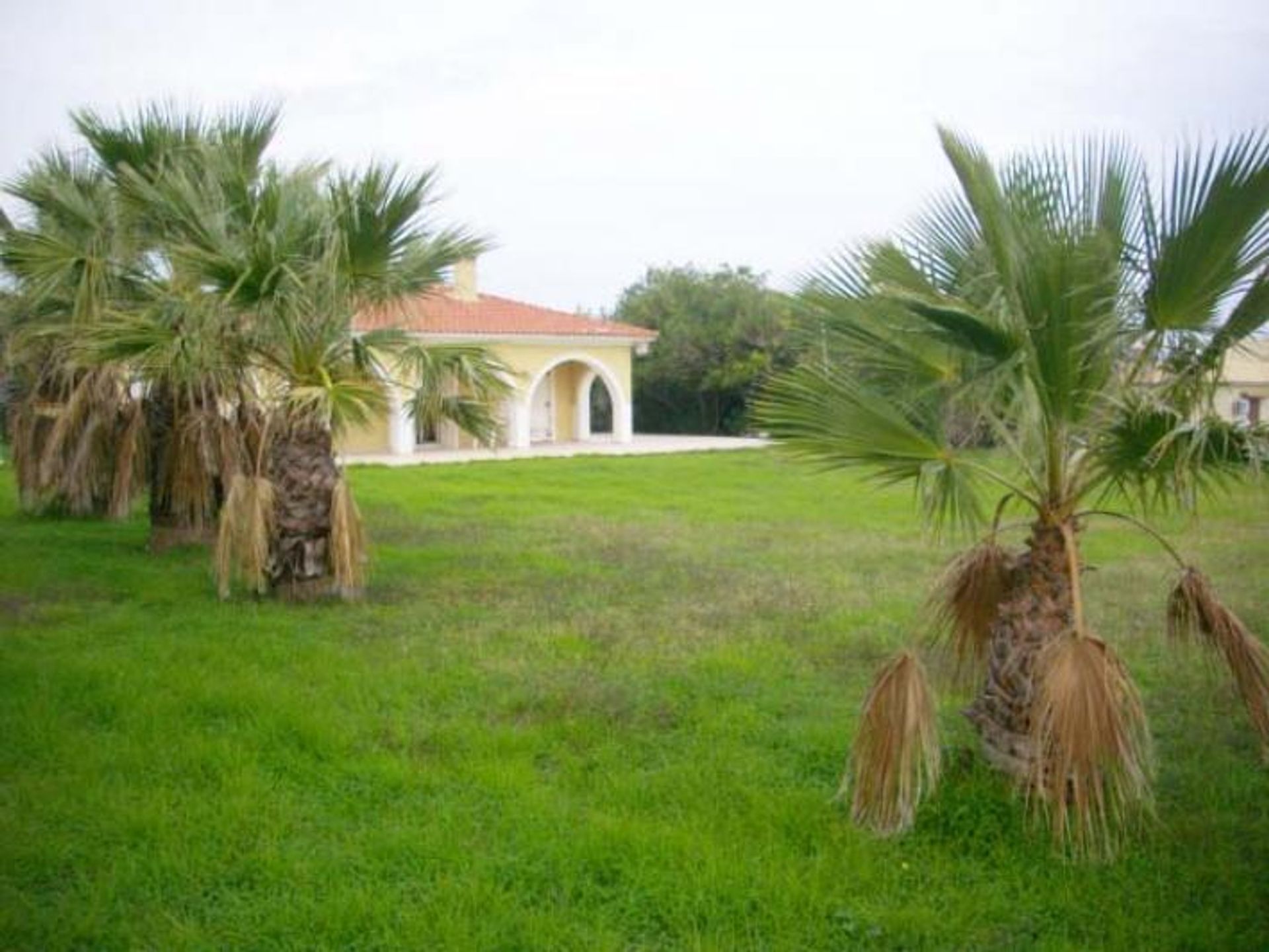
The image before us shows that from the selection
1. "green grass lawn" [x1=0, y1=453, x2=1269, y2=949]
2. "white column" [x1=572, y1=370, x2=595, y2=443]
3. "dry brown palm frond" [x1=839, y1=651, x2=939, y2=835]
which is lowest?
"green grass lawn" [x1=0, y1=453, x2=1269, y2=949]

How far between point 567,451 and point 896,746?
74.7 feet

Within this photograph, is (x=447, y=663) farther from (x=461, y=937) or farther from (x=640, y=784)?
(x=461, y=937)

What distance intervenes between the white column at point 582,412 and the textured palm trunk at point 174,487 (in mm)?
20223

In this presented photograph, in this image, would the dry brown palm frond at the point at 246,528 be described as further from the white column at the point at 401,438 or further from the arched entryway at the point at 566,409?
the arched entryway at the point at 566,409

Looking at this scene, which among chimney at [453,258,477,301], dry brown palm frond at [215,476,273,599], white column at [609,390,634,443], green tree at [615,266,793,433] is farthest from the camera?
green tree at [615,266,793,433]

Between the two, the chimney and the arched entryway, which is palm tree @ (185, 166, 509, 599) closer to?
the chimney

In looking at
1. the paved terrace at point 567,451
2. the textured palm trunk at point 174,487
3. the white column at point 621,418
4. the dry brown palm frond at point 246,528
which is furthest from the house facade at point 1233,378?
the white column at point 621,418

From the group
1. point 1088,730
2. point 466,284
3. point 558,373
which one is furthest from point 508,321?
point 1088,730

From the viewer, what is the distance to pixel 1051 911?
11.9ft

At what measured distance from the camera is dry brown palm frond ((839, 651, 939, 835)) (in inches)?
146

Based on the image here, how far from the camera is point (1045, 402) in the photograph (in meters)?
3.97

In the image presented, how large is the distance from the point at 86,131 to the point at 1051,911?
10.3 meters

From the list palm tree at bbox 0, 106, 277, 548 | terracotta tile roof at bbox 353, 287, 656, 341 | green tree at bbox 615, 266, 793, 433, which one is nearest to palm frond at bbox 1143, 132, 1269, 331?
palm tree at bbox 0, 106, 277, 548

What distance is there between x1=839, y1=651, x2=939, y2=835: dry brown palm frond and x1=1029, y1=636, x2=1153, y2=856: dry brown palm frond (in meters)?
0.38
